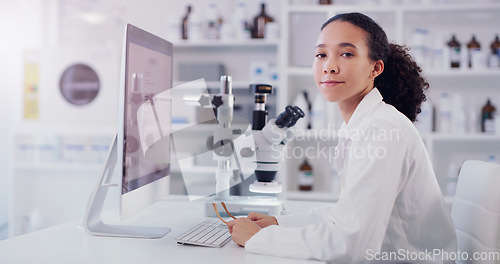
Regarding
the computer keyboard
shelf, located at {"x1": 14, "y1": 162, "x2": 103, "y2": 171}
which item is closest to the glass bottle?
the computer keyboard

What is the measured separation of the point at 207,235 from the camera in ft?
3.42

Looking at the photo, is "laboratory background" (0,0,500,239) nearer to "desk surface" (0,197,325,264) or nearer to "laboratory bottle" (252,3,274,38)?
"laboratory bottle" (252,3,274,38)

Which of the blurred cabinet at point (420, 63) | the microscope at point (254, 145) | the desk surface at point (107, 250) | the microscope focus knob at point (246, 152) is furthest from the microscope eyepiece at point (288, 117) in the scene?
the blurred cabinet at point (420, 63)

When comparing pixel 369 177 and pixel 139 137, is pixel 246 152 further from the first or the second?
pixel 369 177

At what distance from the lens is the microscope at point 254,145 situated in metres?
1.21

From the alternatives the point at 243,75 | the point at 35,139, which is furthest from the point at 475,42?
the point at 35,139

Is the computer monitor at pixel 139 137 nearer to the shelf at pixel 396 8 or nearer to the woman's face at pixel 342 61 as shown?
the woman's face at pixel 342 61

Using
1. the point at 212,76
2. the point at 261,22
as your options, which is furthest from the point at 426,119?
the point at 212,76

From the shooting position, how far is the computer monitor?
3.29 feet

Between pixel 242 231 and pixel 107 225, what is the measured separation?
15.0 inches

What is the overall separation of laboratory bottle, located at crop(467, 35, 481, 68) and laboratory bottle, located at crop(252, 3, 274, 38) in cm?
127

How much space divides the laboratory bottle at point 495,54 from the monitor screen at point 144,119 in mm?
2121

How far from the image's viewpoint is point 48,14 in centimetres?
326

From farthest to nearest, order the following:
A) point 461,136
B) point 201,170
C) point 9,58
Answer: point 9,58 < point 461,136 < point 201,170
